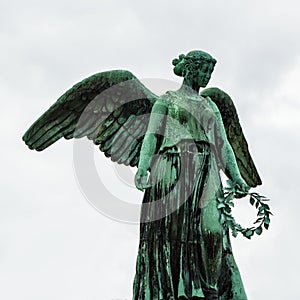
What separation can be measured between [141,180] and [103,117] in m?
1.32

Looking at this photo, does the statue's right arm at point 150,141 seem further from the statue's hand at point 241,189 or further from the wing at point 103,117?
the statue's hand at point 241,189

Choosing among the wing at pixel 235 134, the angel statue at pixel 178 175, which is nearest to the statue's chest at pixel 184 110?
the angel statue at pixel 178 175

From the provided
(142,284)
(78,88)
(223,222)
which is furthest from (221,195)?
(78,88)

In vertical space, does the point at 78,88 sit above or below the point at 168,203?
above

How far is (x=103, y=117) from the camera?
12500 millimetres

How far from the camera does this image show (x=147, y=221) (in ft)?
37.9

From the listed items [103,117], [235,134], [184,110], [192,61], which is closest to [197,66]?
[192,61]

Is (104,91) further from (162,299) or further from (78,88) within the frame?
(162,299)

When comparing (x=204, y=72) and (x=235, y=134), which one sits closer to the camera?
(x=204, y=72)

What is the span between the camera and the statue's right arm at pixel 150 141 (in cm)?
1142

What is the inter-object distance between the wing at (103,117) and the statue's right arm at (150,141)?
579 mm

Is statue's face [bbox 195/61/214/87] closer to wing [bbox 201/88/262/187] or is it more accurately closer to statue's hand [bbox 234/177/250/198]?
wing [bbox 201/88/262/187]

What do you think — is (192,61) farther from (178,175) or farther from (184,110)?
(178,175)

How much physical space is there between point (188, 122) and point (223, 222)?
103 cm
